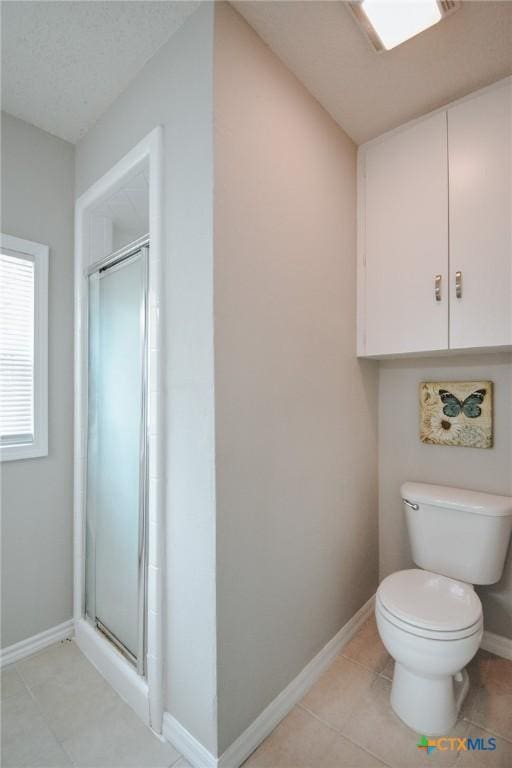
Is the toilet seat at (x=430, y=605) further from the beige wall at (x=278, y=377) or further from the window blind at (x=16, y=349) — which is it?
the window blind at (x=16, y=349)

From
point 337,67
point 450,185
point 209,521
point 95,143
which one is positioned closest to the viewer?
point 209,521

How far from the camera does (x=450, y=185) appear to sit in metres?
1.69

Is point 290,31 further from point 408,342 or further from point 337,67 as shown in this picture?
point 408,342

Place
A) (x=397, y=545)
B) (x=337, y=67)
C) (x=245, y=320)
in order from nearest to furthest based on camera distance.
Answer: (x=245, y=320) → (x=337, y=67) → (x=397, y=545)

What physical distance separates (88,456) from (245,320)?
115 centimetres

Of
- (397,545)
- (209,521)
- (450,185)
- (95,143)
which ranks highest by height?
(95,143)

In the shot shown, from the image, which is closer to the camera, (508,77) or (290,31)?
(290,31)

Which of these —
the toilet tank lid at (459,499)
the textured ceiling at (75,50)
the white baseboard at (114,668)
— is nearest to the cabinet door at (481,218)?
the toilet tank lid at (459,499)

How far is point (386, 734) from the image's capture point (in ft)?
4.53

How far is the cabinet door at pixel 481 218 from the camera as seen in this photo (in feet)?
5.11

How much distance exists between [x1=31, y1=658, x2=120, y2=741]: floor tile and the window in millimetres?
1012

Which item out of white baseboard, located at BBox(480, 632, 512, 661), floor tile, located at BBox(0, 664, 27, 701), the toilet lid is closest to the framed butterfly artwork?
the toilet lid

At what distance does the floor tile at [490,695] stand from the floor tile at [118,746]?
1.18 metres

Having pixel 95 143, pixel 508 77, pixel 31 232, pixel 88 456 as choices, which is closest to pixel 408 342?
pixel 508 77
